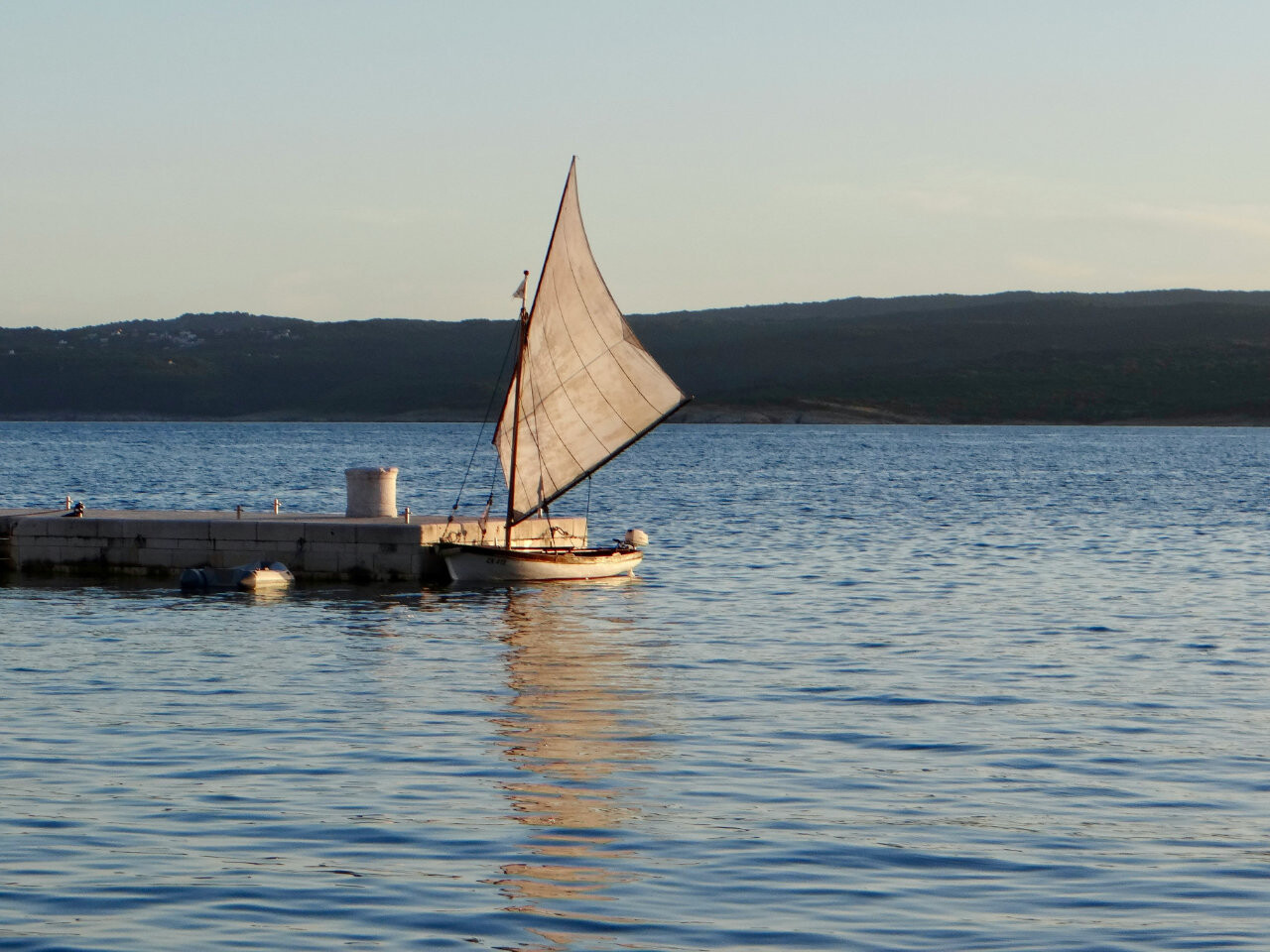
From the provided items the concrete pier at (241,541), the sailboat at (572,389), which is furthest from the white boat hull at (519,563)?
the concrete pier at (241,541)

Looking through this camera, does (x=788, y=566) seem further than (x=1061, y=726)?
Yes

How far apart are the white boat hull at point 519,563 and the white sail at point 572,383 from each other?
125 cm

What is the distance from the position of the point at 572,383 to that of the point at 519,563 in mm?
4045

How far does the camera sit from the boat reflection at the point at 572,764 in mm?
12467

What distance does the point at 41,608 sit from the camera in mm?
32125

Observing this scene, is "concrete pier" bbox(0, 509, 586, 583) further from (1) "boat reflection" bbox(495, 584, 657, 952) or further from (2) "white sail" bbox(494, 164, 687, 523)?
(1) "boat reflection" bbox(495, 584, 657, 952)

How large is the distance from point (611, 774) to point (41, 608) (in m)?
18.6

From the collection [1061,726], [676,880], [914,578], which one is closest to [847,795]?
[676,880]

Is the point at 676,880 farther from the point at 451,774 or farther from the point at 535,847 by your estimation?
the point at 451,774

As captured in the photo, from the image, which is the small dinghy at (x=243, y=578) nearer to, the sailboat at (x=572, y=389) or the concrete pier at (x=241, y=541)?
the concrete pier at (x=241, y=541)

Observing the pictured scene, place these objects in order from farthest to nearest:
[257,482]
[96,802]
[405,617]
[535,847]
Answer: [257,482] < [405,617] < [96,802] < [535,847]

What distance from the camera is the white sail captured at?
3747 centimetres

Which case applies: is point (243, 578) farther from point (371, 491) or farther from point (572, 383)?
point (572, 383)

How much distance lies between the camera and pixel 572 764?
17250 mm
